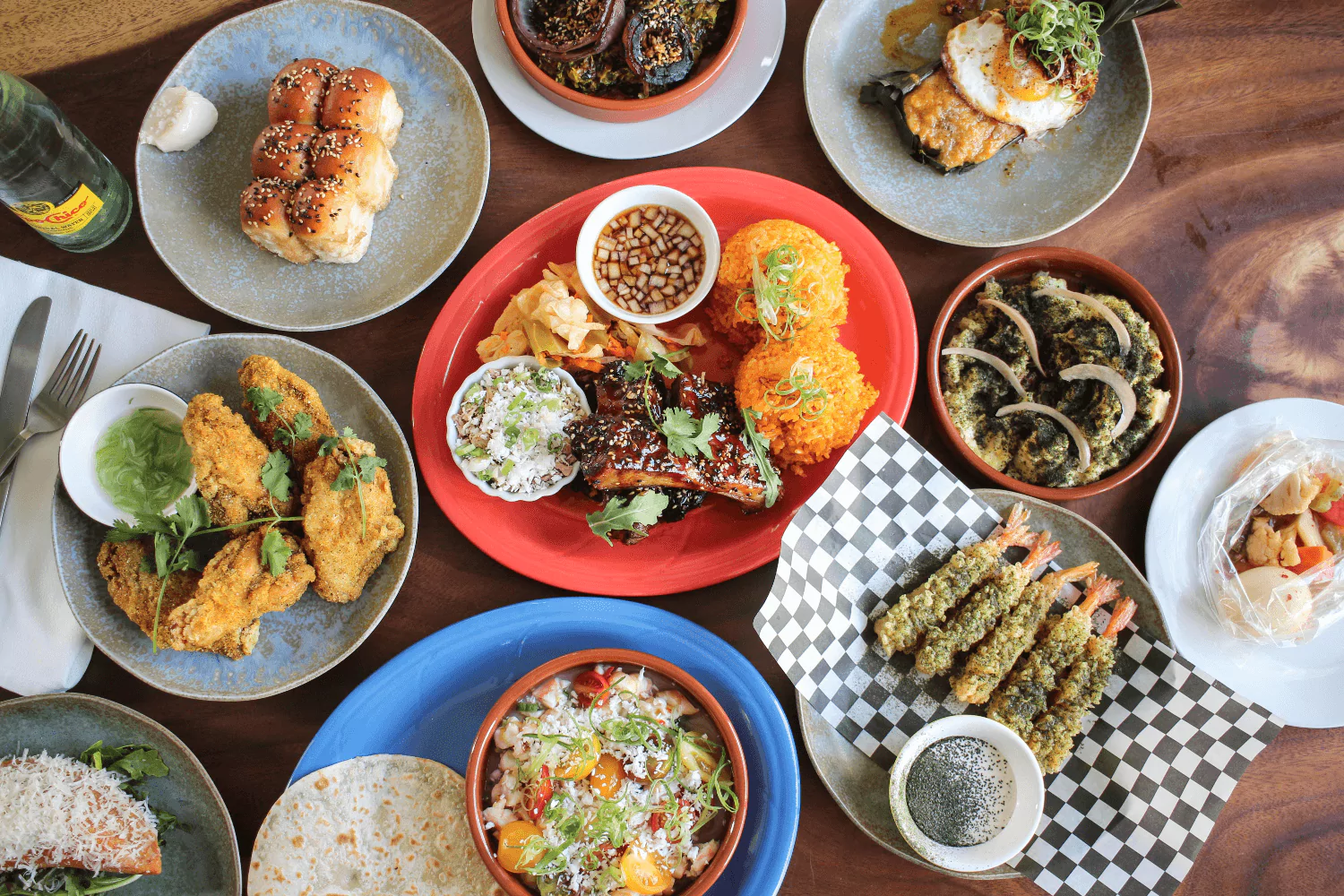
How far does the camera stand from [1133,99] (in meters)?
2.97

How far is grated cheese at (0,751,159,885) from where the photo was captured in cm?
255

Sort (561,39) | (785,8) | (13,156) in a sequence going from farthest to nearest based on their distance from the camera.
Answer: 1. (785,8)
2. (561,39)
3. (13,156)

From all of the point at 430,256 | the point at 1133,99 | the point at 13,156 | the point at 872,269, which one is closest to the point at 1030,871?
the point at 872,269

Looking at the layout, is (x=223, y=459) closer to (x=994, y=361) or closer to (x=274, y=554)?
(x=274, y=554)

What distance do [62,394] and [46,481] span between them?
0.31 metres

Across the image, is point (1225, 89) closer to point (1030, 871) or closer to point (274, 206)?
point (1030, 871)

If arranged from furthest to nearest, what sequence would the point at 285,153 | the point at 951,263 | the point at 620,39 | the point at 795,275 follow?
the point at 951,263 → the point at 620,39 → the point at 285,153 → the point at 795,275

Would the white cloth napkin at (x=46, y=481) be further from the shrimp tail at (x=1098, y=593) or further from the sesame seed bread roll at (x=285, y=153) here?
the shrimp tail at (x=1098, y=593)

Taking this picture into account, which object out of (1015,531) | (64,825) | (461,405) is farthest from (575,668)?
(64,825)

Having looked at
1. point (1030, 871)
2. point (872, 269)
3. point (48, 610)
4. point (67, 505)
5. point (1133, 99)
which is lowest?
point (1030, 871)

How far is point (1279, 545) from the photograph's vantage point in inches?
111

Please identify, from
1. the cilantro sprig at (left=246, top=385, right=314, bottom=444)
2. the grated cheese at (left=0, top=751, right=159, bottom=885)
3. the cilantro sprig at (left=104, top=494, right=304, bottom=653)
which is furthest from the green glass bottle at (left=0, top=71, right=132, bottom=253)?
the grated cheese at (left=0, top=751, right=159, bottom=885)

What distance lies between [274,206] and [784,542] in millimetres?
2090

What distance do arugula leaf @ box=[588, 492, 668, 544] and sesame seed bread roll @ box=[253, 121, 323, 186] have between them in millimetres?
1578
